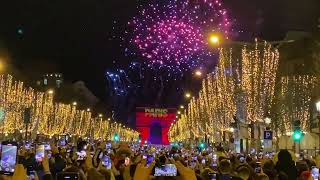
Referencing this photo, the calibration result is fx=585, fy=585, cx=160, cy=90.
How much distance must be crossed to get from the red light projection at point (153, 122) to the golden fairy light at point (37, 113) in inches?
1616

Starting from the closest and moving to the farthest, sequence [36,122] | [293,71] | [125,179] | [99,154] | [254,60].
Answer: [125,179]
[99,154]
[254,60]
[293,71]
[36,122]

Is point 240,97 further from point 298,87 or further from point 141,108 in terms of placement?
point 141,108

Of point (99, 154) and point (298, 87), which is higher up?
point (298, 87)

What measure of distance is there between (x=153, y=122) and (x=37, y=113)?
10013cm

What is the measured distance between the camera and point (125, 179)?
13141 mm

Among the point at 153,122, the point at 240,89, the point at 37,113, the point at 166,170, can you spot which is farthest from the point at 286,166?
the point at 153,122

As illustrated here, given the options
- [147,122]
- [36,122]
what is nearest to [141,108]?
[147,122]

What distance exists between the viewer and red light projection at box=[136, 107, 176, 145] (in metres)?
180

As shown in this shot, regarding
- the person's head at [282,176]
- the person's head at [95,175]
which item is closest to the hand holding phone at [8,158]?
the person's head at [95,175]

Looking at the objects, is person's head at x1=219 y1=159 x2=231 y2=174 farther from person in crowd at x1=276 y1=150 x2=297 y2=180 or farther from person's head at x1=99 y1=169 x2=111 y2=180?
person in crowd at x1=276 y1=150 x2=297 y2=180

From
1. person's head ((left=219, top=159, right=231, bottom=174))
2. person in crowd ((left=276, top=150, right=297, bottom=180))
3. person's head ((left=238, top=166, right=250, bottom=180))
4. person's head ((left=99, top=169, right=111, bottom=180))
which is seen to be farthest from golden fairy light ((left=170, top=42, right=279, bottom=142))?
person's head ((left=99, top=169, right=111, bottom=180))

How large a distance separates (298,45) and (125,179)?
2545 inches

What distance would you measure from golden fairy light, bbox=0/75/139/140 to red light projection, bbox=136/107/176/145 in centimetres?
4104

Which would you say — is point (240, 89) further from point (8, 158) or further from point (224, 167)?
point (8, 158)
